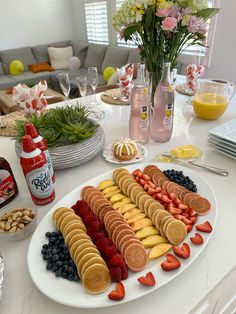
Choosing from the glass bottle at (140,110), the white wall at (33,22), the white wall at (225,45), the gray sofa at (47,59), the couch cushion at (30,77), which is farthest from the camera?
the white wall at (33,22)

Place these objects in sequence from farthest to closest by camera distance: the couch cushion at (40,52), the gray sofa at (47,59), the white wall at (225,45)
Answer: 1. the couch cushion at (40,52)
2. the gray sofa at (47,59)
3. the white wall at (225,45)

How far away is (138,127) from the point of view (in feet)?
3.29

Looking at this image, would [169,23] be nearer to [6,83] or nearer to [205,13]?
[205,13]

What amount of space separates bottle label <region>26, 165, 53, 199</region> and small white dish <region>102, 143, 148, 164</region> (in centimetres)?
28

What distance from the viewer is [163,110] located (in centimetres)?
97

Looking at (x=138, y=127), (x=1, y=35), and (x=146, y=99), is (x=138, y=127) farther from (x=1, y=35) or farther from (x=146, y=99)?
(x=1, y=35)

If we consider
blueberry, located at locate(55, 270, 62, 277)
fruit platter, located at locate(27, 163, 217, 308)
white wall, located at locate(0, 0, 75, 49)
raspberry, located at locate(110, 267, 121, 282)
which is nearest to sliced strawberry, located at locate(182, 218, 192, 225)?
fruit platter, located at locate(27, 163, 217, 308)

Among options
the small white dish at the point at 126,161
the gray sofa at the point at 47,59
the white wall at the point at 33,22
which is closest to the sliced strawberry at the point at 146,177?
the small white dish at the point at 126,161

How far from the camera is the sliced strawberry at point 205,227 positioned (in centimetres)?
58

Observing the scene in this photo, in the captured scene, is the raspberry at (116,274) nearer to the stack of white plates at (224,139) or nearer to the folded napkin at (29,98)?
the stack of white plates at (224,139)

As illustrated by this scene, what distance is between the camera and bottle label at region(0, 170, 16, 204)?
2.27ft

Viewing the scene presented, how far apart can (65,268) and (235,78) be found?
9.46 ft

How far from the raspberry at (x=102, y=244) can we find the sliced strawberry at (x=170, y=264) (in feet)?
0.41

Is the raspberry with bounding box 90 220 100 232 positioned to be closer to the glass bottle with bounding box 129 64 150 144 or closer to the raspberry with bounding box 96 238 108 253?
the raspberry with bounding box 96 238 108 253
